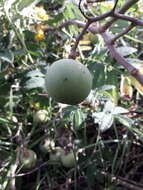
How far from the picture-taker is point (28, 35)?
1.40 metres

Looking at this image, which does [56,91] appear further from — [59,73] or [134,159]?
[134,159]

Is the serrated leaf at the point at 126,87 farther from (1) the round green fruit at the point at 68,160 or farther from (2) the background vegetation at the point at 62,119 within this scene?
(1) the round green fruit at the point at 68,160

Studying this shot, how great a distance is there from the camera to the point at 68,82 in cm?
81

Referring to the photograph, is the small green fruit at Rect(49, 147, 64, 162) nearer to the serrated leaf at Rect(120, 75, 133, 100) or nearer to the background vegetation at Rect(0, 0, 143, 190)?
the background vegetation at Rect(0, 0, 143, 190)

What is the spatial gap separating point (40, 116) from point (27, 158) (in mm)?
182

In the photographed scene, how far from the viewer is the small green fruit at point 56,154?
4.55ft

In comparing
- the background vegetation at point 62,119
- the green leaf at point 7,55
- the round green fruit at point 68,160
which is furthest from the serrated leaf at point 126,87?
the green leaf at point 7,55

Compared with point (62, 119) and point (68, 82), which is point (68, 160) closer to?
point (62, 119)

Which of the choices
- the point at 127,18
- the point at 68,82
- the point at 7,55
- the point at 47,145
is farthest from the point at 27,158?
the point at 127,18

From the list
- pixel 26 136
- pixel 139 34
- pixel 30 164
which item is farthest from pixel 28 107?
pixel 139 34

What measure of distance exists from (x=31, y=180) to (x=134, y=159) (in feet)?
1.46

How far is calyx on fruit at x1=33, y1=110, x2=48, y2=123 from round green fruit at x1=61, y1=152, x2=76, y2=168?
0.57ft

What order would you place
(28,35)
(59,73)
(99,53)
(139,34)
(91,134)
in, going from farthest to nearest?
1. (139,34)
2. (91,134)
3. (28,35)
4. (99,53)
5. (59,73)

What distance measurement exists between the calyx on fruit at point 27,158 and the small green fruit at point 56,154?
0.07 metres
